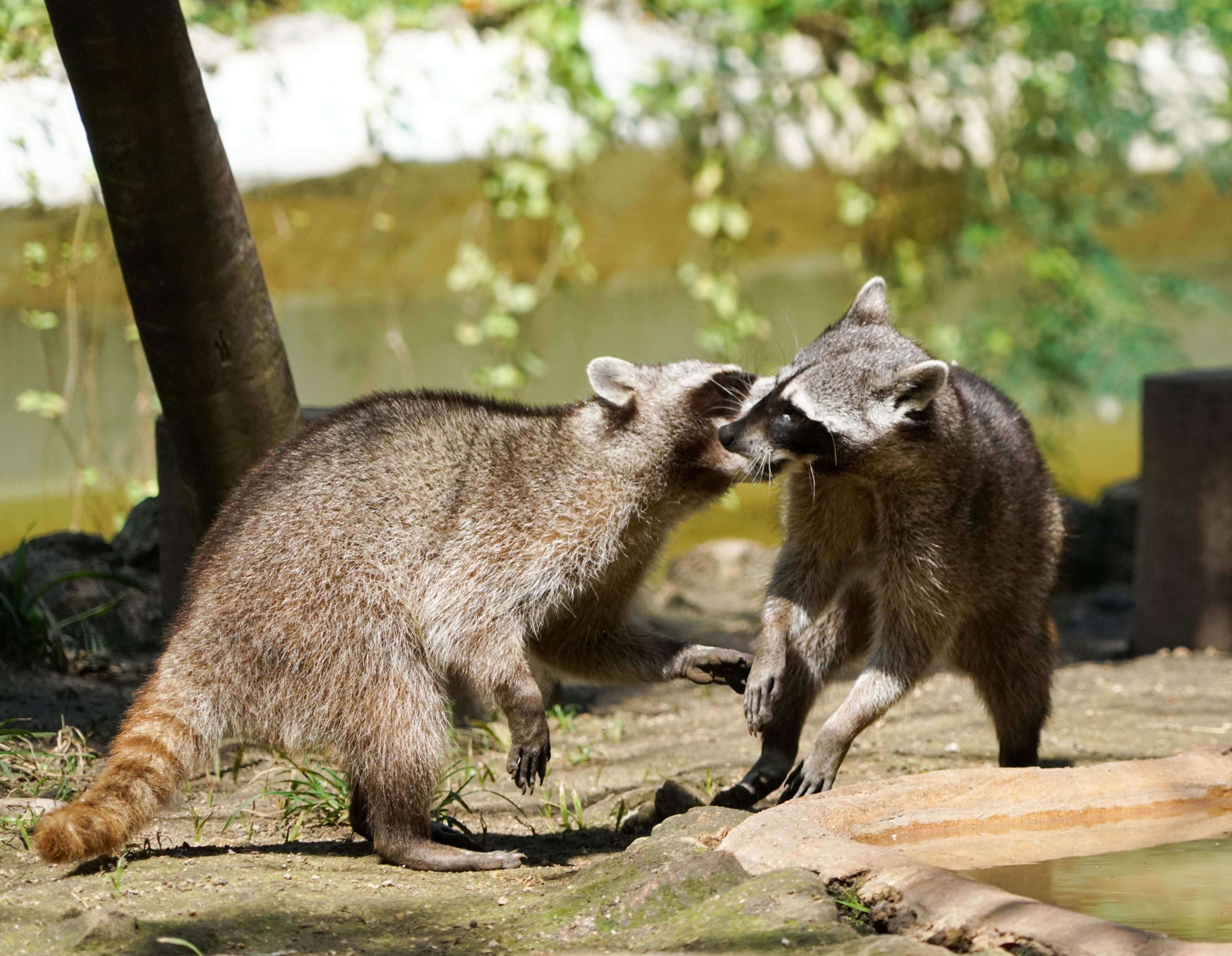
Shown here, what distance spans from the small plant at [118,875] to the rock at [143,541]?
133 inches

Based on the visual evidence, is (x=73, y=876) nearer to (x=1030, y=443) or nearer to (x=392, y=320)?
(x=1030, y=443)

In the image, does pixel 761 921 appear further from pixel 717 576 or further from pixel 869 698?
pixel 717 576

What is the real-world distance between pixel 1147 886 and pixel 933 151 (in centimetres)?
687

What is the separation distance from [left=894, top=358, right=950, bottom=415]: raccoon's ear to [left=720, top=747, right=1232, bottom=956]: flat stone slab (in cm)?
107

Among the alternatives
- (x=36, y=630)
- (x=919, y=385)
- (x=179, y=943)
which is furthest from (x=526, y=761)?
(x=36, y=630)

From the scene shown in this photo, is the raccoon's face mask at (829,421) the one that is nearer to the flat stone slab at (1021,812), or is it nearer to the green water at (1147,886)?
the flat stone slab at (1021,812)

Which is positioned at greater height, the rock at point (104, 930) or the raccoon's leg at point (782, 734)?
the raccoon's leg at point (782, 734)

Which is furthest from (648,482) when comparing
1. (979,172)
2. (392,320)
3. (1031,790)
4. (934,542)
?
(979,172)

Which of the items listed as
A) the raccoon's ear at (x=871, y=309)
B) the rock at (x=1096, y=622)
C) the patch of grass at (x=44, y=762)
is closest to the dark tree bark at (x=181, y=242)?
the patch of grass at (x=44, y=762)

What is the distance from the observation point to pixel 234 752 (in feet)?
16.1

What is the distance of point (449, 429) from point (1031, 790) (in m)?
2.02

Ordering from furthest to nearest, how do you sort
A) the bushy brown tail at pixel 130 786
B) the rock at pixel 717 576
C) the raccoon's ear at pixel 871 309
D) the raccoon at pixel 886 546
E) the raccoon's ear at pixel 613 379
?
the rock at pixel 717 576, the raccoon's ear at pixel 871 309, the raccoon's ear at pixel 613 379, the raccoon at pixel 886 546, the bushy brown tail at pixel 130 786

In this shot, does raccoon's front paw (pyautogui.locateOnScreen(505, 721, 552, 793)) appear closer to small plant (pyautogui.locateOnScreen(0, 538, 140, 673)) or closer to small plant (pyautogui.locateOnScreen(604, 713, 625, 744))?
small plant (pyautogui.locateOnScreen(604, 713, 625, 744))

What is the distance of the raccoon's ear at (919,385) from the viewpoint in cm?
392
